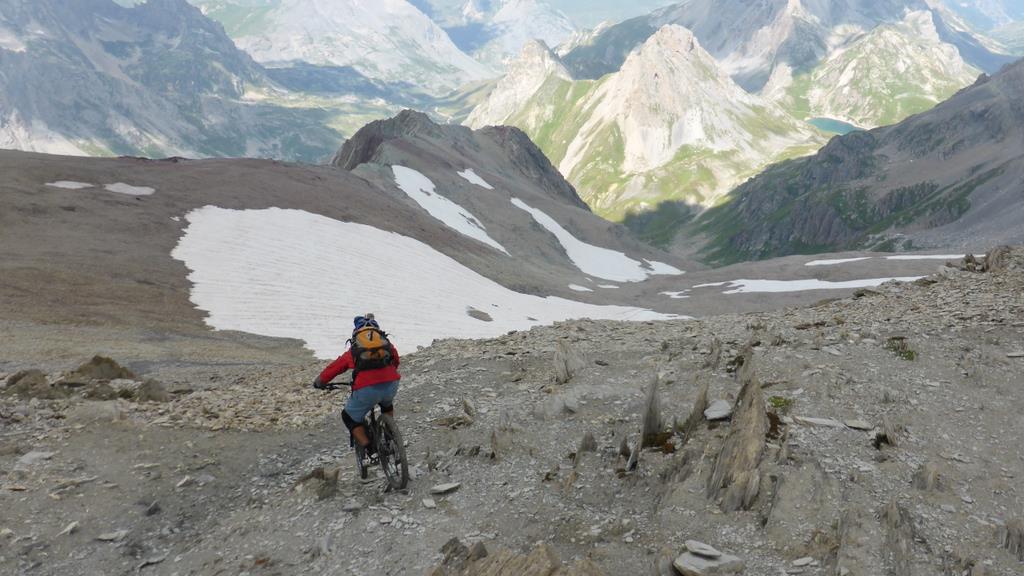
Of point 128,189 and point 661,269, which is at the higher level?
point 128,189

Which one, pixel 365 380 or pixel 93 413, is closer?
pixel 365 380

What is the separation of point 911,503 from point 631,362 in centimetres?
908

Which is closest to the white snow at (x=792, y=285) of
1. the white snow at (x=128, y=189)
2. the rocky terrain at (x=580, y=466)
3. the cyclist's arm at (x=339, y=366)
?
the rocky terrain at (x=580, y=466)

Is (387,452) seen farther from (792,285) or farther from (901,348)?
(792,285)

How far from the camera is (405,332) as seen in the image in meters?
41.7

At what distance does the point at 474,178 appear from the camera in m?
135

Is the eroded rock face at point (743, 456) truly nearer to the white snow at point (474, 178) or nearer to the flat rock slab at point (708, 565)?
the flat rock slab at point (708, 565)

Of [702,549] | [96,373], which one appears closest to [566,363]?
[702,549]

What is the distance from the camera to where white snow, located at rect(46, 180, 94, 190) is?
52.4 m

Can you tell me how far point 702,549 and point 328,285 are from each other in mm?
42055

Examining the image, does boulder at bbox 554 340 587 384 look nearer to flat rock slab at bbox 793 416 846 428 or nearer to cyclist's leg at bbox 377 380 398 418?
cyclist's leg at bbox 377 380 398 418

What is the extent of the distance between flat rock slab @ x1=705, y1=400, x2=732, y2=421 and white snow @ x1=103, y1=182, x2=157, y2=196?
5738 centimetres

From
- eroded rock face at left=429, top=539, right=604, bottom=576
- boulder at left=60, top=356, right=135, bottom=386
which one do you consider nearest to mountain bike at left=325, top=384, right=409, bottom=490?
eroded rock face at left=429, top=539, right=604, bottom=576

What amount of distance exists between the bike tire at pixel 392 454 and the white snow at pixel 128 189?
53.7m
